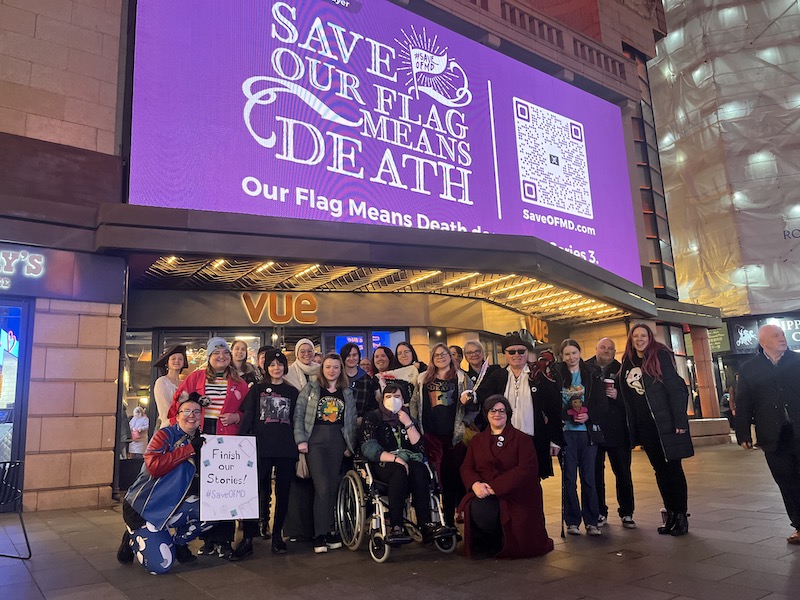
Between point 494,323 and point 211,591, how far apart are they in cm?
1310

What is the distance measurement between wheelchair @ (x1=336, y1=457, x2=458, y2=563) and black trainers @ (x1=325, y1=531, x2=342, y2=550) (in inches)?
2.9

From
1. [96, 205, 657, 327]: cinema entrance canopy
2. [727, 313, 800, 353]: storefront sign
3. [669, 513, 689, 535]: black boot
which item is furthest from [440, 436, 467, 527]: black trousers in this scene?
[727, 313, 800, 353]: storefront sign

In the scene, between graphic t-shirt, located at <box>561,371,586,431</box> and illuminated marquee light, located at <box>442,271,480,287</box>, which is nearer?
graphic t-shirt, located at <box>561,371,586,431</box>

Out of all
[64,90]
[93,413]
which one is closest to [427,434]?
[93,413]

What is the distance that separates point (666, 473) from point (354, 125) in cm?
1015

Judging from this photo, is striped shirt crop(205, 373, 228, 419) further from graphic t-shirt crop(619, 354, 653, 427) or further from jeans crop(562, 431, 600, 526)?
graphic t-shirt crop(619, 354, 653, 427)

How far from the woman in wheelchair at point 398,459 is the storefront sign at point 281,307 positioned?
27.0 ft

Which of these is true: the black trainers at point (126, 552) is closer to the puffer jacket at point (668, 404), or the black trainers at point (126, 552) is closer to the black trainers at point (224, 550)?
the black trainers at point (224, 550)

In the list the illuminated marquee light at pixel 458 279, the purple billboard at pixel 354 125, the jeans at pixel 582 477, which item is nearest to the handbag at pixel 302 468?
the jeans at pixel 582 477

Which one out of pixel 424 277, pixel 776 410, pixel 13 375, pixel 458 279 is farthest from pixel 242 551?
pixel 458 279

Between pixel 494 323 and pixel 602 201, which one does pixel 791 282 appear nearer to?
pixel 602 201

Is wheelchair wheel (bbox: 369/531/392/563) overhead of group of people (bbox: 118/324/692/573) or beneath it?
beneath

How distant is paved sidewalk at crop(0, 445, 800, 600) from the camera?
167 inches

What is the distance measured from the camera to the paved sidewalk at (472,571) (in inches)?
167
